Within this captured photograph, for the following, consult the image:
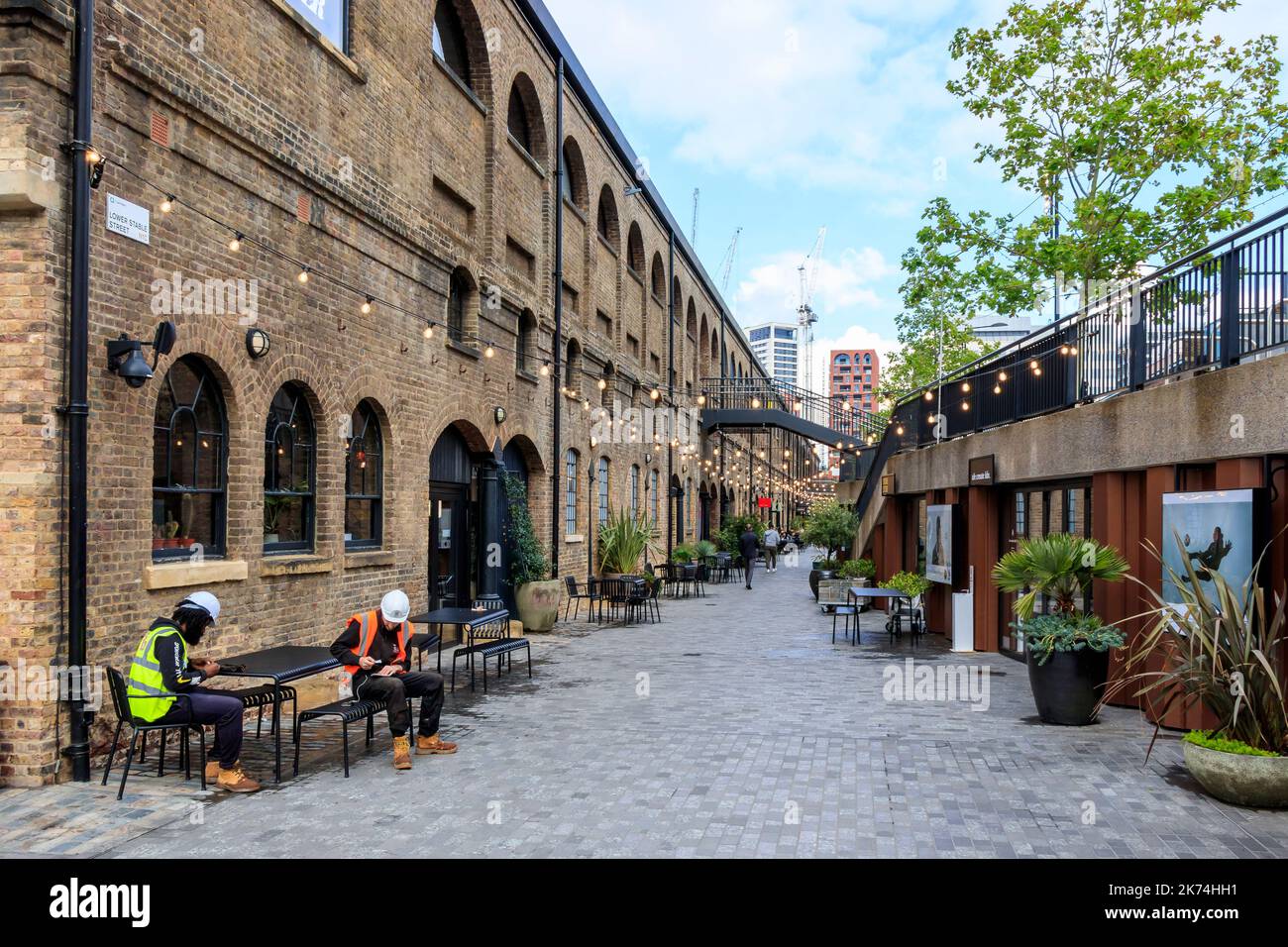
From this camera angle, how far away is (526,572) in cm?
1616

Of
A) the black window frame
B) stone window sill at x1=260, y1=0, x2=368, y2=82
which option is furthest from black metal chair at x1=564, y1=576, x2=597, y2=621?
stone window sill at x1=260, y1=0, x2=368, y2=82

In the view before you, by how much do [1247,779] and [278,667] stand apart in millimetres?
6827

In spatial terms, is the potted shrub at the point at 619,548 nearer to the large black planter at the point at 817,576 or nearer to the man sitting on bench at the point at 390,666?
the large black planter at the point at 817,576

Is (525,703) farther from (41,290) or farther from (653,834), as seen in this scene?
(41,290)

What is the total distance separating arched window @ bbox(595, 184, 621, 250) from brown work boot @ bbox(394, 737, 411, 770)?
60.1ft

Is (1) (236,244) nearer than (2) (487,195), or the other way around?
(1) (236,244)

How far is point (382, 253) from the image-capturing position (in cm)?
1166

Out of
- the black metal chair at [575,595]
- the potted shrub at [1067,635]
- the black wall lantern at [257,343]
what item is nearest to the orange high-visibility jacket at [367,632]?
the black wall lantern at [257,343]

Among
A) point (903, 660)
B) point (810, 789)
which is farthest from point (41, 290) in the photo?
point (903, 660)

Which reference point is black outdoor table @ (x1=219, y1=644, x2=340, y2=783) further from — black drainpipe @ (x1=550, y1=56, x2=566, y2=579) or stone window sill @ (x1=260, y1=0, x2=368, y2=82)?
black drainpipe @ (x1=550, y1=56, x2=566, y2=579)

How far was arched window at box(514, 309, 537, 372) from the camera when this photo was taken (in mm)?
17484

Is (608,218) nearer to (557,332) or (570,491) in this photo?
(557,332)

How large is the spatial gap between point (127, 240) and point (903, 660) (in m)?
10.6

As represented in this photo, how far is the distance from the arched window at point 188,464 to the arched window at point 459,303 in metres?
5.95
